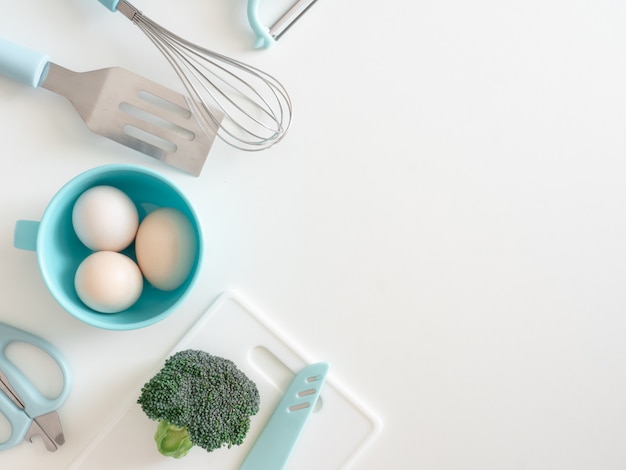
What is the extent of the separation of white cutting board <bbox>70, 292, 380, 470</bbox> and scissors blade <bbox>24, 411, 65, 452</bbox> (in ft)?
0.11

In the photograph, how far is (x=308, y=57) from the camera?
2.39ft

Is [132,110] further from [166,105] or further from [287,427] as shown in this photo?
[287,427]

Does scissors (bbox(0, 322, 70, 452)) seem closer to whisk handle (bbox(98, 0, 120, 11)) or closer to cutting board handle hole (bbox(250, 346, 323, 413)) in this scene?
cutting board handle hole (bbox(250, 346, 323, 413))

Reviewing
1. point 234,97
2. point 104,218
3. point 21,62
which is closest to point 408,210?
point 234,97

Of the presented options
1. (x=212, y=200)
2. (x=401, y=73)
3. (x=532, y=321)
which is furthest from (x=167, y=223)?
(x=532, y=321)

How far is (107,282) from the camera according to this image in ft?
2.06

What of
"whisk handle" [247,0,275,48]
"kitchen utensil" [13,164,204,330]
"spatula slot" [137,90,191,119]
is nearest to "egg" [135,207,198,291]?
"kitchen utensil" [13,164,204,330]

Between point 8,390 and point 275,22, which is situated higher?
point 275,22

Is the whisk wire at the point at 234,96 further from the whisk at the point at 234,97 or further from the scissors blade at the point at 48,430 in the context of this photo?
the scissors blade at the point at 48,430

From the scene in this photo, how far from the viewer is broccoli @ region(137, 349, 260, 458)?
658 millimetres

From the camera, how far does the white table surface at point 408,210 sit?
71 centimetres

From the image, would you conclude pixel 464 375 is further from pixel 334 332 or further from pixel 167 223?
pixel 167 223

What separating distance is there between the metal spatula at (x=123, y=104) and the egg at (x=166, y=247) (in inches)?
2.9

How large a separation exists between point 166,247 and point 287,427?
0.27 meters
